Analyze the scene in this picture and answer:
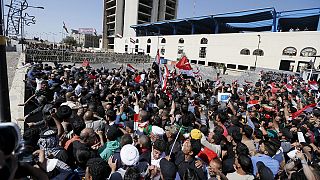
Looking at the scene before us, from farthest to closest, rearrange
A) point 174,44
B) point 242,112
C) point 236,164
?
point 174,44
point 242,112
point 236,164

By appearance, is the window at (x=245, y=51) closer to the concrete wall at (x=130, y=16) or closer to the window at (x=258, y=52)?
the window at (x=258, y=52)

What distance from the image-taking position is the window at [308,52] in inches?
1276

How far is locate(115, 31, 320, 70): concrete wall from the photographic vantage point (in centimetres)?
3362

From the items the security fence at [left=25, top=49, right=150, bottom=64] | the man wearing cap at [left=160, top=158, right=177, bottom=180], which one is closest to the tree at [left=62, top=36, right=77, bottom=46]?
the security fence at [left=25, top=49, right=150, bottom=64]

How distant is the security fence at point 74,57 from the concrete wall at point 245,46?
13.2m

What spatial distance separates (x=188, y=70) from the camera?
991 centimetres

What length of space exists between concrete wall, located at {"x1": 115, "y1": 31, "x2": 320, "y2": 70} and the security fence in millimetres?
13243

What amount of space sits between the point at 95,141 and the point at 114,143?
286mm

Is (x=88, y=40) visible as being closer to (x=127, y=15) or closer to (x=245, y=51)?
(x=127, y=15)

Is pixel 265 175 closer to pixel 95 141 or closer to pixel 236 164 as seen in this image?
pixel 236 164

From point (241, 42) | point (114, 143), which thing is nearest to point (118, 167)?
point (114, 143)

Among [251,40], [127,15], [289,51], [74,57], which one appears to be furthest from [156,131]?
[127,15]

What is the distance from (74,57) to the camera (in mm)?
30234

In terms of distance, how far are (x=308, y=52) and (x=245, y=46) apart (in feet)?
32.4
